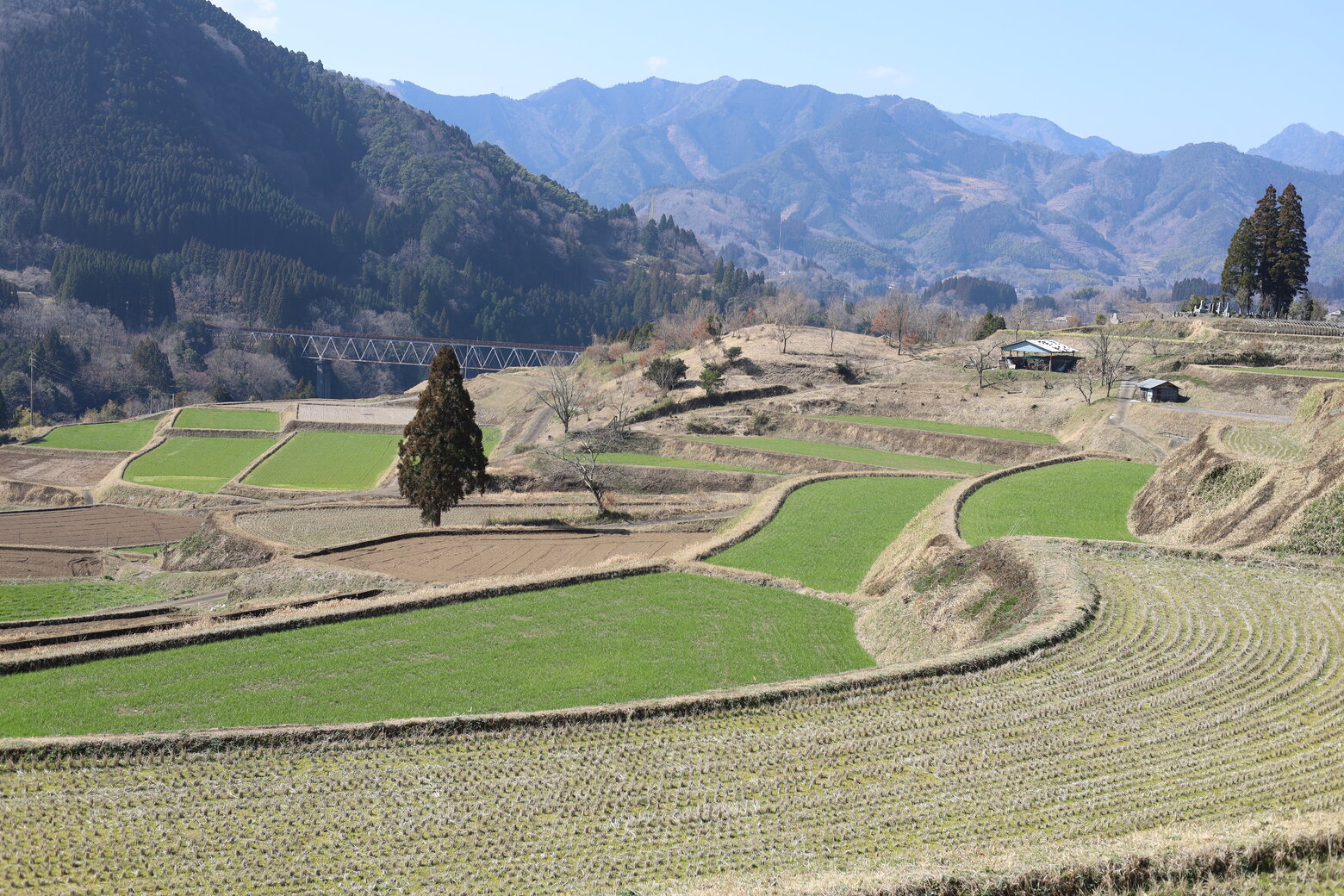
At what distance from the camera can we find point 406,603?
28031 millimetres

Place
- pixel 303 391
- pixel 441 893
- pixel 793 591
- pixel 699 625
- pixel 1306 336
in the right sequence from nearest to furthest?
pixel 441 893 → pixel 699 625 → pixel 793 591 → pixel 1306 336 → pixel 303 391

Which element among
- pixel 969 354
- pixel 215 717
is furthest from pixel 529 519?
pixel 969 354

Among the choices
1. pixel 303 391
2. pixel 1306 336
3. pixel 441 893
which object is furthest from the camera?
pixel 303 391

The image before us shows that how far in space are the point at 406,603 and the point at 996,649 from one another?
1576 cm

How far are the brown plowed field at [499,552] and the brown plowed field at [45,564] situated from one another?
48.3 feet

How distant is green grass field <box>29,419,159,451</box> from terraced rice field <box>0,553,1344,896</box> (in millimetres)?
76936

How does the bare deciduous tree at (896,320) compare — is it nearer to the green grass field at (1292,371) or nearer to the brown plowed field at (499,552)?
the green grass field at (1292,371)

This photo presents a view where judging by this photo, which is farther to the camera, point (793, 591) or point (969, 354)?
point (969, 354)

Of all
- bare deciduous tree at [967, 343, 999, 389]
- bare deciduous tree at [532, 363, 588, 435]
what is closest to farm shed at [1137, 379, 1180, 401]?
bare deciduous tree at [967, 343, 999, 389]

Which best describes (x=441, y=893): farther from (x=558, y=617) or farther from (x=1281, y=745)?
(x=558, y=617)

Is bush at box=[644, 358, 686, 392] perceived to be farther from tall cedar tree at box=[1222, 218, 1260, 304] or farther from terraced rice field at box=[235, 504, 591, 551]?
tall cedar tree at box=[1222, 218, 1260, 304]

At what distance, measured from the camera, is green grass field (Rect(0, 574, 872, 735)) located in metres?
20.1

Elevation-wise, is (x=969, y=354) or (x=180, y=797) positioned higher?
(x=969, y=354)

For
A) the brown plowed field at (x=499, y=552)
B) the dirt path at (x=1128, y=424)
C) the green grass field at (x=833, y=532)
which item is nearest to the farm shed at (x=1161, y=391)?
the dirt path at (x=1128, y=424)
